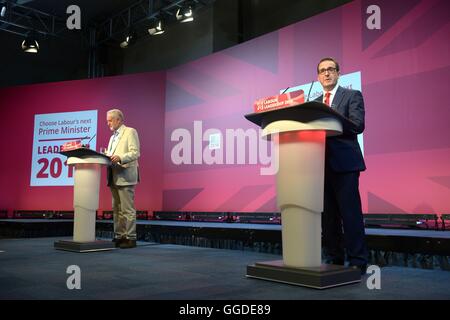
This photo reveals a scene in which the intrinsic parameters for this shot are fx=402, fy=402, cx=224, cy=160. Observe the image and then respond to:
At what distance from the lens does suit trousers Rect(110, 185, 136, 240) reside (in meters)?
3.55

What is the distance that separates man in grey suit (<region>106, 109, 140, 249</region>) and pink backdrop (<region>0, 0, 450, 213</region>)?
7.88 ft

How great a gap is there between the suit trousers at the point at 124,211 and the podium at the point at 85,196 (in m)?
0.21

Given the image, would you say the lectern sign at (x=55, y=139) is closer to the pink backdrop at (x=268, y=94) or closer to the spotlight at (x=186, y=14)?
the pink backdrop at (x=268, y=94)

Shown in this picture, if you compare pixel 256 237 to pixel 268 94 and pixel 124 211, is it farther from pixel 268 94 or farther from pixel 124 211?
pixel 268 94

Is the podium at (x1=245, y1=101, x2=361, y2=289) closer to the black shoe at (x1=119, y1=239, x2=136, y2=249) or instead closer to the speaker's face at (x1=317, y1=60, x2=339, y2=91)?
the speaker's face at (x1=317, y1=60, x2=339, y2=91)

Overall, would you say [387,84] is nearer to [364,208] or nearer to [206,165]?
[364,208]

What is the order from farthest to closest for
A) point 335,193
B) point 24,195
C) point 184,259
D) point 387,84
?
1. point 24,195
2. point 387,84
3. point 184,259
4. point 335,193

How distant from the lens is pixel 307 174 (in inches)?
72.0

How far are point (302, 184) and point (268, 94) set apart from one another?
4.01 m

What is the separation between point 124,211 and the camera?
11.7ft

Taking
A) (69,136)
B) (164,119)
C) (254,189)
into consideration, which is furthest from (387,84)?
(69,136)

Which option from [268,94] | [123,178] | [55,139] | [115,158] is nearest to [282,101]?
[115,158]

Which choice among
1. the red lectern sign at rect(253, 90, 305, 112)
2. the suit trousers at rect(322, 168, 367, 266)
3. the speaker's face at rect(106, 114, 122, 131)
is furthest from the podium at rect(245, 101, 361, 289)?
the speaker's face at rect(106, 114, 122, 131)
